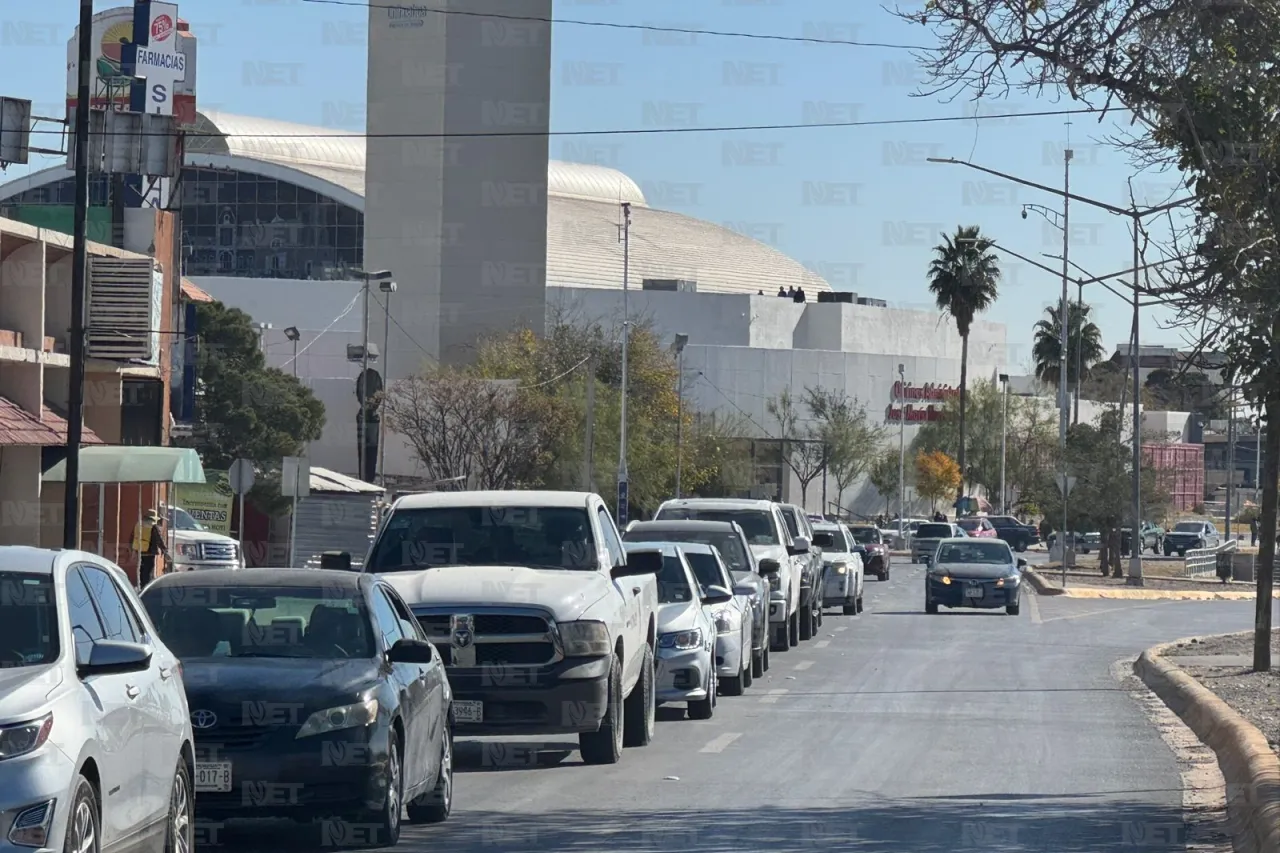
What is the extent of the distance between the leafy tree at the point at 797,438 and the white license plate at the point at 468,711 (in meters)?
97.8

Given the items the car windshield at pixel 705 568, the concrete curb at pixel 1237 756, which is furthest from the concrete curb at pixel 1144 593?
Answer: the car windshield at pixel 705 568

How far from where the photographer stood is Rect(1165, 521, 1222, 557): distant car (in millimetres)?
87812

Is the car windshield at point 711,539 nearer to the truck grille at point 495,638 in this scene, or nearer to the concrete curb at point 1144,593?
the truck grille at point 495,638

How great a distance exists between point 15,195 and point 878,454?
2382 inches

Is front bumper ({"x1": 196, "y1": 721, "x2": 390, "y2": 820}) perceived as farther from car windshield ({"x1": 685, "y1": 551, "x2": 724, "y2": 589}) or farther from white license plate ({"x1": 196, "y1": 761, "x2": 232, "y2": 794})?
car windshield ({"x1": 685, "y1": 551, "x2": 724, "y2": 589})

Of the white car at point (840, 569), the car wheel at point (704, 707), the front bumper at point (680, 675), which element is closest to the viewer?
the front bumper at point (680, 675)

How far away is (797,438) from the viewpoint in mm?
112188

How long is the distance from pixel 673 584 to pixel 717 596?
59 cm

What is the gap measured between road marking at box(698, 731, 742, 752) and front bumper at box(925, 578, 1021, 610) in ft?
76.7

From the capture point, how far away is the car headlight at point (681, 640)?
1781 cm

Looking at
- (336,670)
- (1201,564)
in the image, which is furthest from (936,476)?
(336,670)

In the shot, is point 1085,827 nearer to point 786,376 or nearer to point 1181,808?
point 1181,808

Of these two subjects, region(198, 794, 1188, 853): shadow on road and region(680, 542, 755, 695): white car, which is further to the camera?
region(680, 542, 755, 695): white car

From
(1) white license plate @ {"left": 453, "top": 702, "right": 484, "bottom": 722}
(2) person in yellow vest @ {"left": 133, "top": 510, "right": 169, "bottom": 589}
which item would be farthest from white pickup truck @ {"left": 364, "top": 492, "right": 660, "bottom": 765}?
(2) person in yellow vest @ {"left": 133, "top": 510, "right": 169, "bottom": 589}
